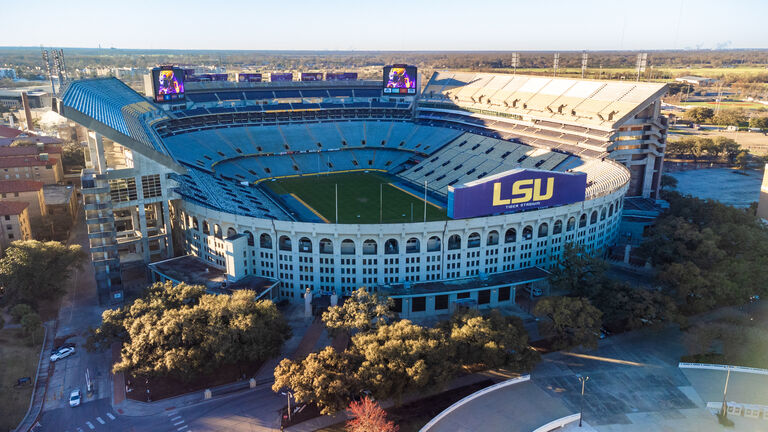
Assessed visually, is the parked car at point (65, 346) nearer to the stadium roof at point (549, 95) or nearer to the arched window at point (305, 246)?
the arched window at point (305, 246)

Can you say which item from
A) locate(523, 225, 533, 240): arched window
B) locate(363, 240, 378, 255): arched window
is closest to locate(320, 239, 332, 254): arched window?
locate(363, 240, 378, 255): arched window

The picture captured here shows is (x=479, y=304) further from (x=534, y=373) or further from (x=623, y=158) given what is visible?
(x=623, y=158)

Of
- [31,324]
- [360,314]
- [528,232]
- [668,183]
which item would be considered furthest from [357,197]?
[668,183]

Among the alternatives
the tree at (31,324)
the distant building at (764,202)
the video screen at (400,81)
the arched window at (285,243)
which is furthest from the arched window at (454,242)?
the video screen at (400,81)

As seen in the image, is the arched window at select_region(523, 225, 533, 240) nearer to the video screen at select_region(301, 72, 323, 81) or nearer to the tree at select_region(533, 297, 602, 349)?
the tree at select_region(533, 297, 602, 349)

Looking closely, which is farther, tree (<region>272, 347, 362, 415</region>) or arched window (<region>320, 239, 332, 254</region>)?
arched window (<region>320, 239, 332, 254</region>)

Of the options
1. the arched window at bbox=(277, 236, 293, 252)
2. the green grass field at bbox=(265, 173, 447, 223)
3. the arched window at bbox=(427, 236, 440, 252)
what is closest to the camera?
the arched window at bbox=(427, 236, 440, 252)

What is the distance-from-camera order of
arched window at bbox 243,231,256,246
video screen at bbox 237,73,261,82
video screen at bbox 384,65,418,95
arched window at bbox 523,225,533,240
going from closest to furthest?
arched window at bbox 243,231,256,246 → arched window at bbox 523,225,533,240 → video screen at bbox 384,65,418,95 → video screen at bbox 237,73,261,82
